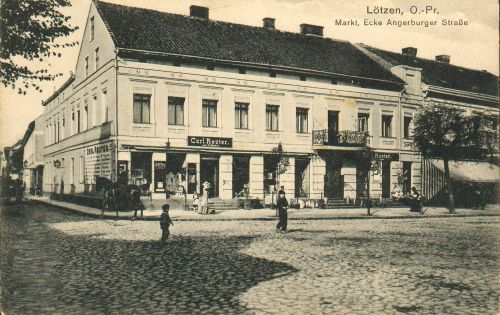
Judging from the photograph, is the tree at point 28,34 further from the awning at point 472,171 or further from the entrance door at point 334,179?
the awning at point 472,171

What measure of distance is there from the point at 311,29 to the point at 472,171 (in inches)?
554

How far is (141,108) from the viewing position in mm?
24594

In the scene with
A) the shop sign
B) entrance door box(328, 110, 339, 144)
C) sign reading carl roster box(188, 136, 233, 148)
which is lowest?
the shop sign

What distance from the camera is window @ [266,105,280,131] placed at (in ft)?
92.4

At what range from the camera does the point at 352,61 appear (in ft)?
105

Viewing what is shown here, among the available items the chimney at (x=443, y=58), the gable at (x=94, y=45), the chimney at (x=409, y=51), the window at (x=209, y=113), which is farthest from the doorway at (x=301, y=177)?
the chimney at (x=443, y=58)

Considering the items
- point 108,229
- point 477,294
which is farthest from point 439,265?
point 108,229

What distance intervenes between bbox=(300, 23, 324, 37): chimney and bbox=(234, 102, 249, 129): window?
28.2 feet

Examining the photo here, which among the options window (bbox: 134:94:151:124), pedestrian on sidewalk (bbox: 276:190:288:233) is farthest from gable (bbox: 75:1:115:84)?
pedestrian on sidewalk (bbox: 276:190:288:233)

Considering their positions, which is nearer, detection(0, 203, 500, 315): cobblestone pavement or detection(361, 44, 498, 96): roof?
detection(0, 203, 500, 315): cobblestone pavement

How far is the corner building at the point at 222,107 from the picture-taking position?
80.4ft

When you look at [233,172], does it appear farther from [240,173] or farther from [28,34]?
[28,34]

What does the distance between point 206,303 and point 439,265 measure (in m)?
5.35

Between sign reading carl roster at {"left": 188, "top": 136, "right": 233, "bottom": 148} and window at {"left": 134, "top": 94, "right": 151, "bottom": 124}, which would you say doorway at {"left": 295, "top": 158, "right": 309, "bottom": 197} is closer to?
sign reading carl roster at {"left": 188, "top": 136, "right": 233, "bottom": 148}
